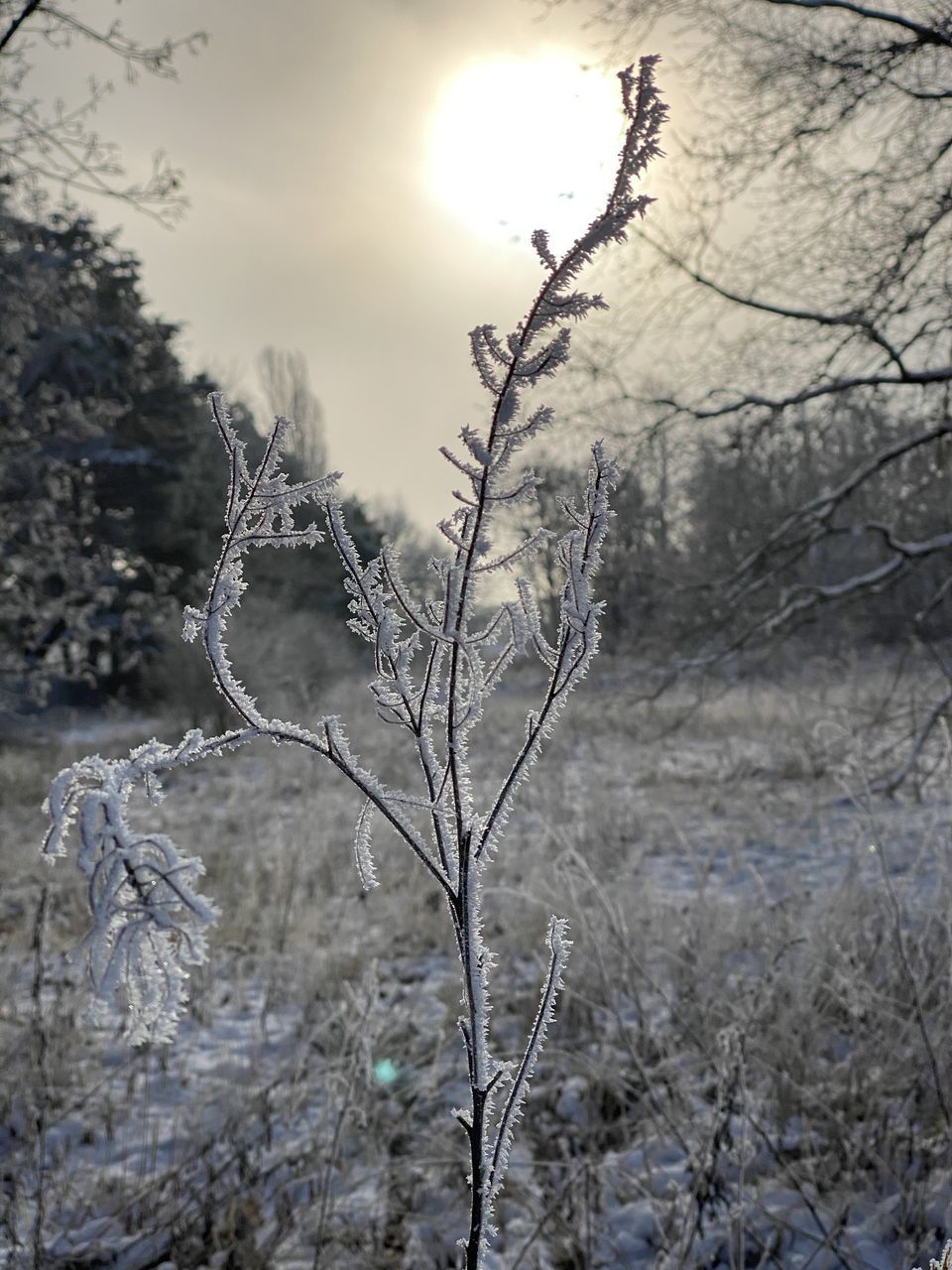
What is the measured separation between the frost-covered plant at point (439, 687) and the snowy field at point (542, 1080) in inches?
40.1

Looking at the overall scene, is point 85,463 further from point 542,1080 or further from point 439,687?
point 439,687

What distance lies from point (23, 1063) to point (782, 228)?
190 inches

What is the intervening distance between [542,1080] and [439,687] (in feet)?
8.34

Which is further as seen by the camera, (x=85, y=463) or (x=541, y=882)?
(x=85, y=463)

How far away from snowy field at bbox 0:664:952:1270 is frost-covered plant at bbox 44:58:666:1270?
3.34 ft

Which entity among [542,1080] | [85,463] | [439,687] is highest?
[85,463]

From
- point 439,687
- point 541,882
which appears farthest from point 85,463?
point 439,687

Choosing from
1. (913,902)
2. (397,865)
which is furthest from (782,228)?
(397,865)

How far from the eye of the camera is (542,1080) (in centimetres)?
288

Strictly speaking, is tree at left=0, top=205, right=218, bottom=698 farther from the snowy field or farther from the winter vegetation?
the snowy field

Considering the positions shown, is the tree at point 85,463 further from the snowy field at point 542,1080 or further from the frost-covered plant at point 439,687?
the frost-covered plant at point 439,687

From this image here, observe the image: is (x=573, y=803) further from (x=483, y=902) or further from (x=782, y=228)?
(x=782, y=228)

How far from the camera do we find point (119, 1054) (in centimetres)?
312

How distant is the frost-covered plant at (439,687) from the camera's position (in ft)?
1.77
